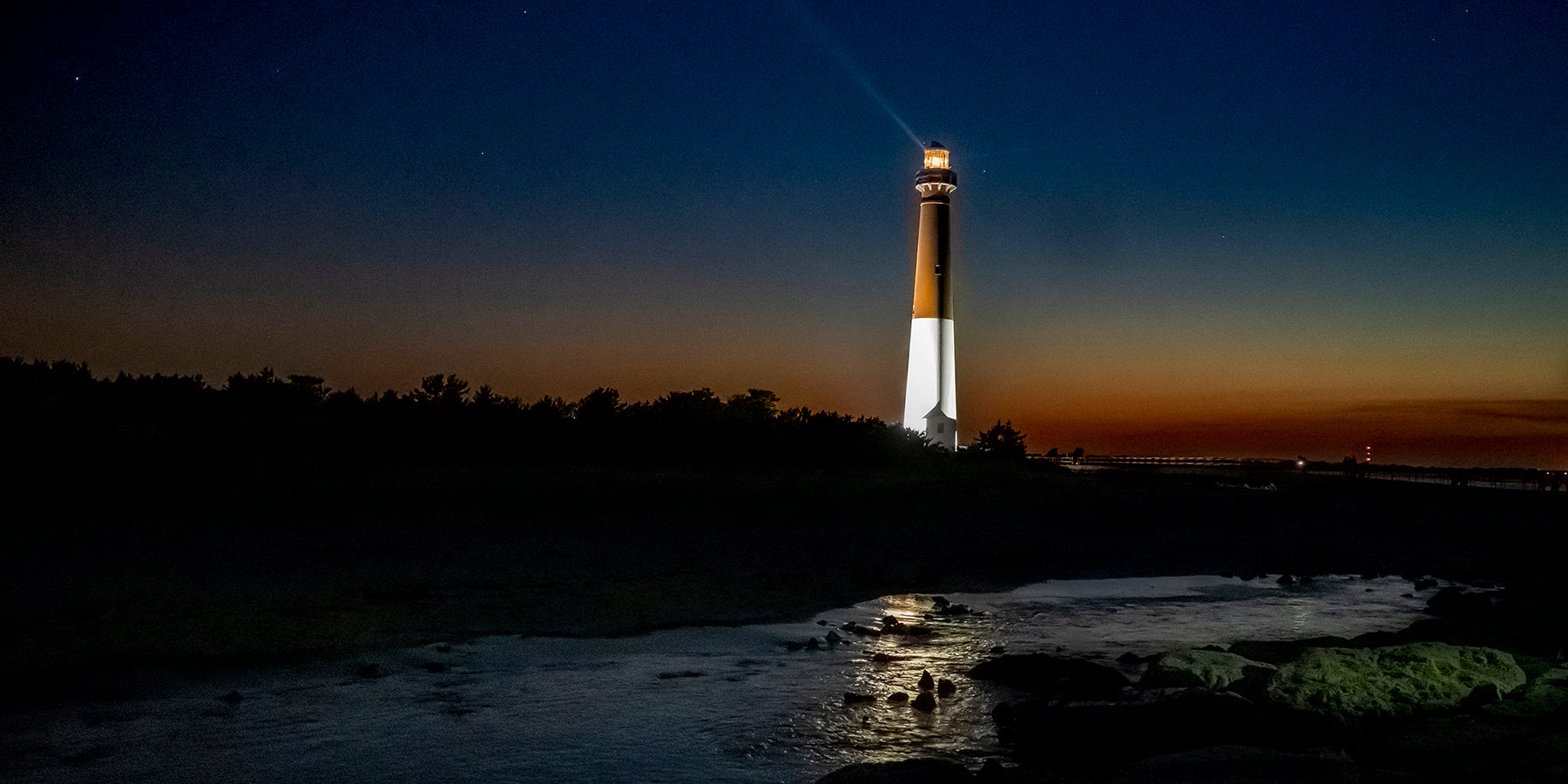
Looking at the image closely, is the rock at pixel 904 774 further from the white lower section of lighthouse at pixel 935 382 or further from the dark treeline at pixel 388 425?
the white lower section of lighthouse at pixel 935 382

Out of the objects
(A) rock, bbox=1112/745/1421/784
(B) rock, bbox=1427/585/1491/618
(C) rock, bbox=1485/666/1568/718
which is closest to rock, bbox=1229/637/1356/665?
(C) rock, bbox=1485/666/1568/718

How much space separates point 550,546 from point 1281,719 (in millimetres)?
12971

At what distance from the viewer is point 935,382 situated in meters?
47.5

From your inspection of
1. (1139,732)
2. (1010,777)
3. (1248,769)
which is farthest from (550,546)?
(1248,769)

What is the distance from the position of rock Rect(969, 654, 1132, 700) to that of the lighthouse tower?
117 feet

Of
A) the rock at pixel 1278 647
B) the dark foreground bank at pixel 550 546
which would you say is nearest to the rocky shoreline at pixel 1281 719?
the rock at pixel 1278 647

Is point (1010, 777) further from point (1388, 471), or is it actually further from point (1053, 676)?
point (1388, 471)

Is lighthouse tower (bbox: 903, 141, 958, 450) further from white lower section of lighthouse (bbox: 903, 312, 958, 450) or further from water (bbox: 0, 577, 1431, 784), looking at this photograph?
water (bbox: 0, 577, 1431, 784)

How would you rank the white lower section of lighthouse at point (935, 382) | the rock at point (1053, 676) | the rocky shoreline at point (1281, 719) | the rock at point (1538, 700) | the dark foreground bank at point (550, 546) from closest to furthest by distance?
the rocky shoreline at point (1281, 719), the rock at point (1538, 700), the rock at point (1053, 676), the dark foreground bank at point (550, 546), the white lower section of lighthouse at point (935, 382)

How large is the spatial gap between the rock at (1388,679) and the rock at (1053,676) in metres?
1.55

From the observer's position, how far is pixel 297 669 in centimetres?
1134

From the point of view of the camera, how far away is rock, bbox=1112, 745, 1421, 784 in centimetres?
704

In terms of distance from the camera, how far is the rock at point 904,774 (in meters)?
6.98

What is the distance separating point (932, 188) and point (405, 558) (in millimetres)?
35193
